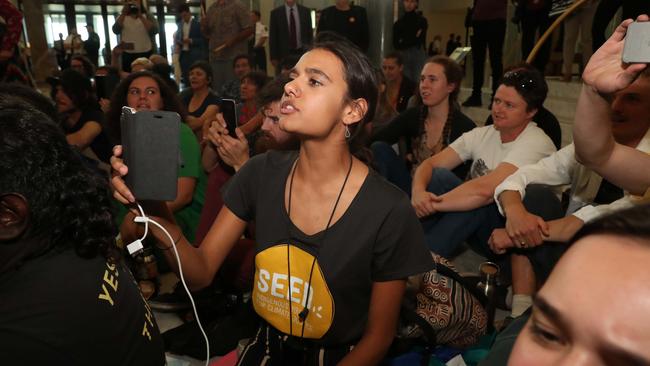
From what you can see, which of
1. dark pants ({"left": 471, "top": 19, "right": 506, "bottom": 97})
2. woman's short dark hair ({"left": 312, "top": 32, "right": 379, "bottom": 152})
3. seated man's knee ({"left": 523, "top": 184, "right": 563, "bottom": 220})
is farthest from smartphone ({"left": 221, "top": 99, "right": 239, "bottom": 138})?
dark pants ({"left": 471, "top": 19, "right": 506, "bottom": 97})

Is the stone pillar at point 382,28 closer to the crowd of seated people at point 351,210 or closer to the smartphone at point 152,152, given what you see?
the crowd of seated people at point 351,210

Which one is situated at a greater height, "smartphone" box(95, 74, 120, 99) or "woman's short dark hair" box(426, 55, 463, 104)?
"woman's short dark hair" box(426, 55, 463, 104)

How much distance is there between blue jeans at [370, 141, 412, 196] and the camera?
9.86 ft

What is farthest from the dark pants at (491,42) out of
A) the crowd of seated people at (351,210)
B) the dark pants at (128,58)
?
the dark pants at (128,58)

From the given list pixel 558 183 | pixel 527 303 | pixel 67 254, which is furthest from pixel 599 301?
pixel 558 183

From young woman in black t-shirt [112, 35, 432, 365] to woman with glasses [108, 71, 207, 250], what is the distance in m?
1.07

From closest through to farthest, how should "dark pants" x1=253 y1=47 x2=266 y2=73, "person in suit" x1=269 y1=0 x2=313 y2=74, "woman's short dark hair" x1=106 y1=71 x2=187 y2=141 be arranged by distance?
1. "woman's short dark hair" x1=106 y1=71 x2=187 y2=141
2. "person in suit" x1=269 y1=0 x2=313 y2=74
3. "dark pants" x1=253 y1=47 x2=266 y2=73

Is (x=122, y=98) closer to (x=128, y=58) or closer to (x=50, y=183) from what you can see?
(x=50, y=183)

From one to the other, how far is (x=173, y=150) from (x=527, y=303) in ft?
5.71

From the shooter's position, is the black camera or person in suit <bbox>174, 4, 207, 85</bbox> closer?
the black camera

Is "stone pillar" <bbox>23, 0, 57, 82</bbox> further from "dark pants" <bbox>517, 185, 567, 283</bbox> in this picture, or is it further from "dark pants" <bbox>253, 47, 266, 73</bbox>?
"dark pants" <bbox>517, 185, 567, 283</bbox>

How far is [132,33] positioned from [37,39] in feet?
22.3

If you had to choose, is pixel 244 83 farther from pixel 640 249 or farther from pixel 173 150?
pixel 640 249

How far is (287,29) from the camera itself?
636 centimetres
